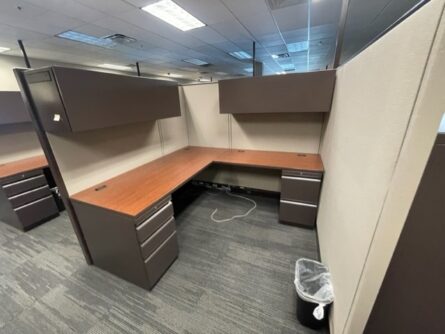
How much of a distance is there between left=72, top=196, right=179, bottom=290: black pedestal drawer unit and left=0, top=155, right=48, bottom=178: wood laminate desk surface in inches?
55.9

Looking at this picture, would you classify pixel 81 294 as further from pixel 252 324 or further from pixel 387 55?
pixel 387 55

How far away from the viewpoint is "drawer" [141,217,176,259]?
1.48 metres

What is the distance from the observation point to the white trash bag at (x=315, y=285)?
1.20 m

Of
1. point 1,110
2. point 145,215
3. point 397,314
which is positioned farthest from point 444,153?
point 1,110

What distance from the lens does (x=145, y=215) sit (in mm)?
1441

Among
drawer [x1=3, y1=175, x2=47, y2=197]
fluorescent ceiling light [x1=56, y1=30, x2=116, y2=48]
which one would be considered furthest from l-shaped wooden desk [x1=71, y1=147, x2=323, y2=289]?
fluorescent ceiling light [x1=56, y1=30, x2=116, y2=48]

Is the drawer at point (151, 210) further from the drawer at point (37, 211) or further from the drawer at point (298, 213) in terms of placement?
the drawer at point (37, 211)

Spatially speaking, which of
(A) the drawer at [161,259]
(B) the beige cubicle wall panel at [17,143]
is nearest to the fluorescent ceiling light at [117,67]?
(B) the beige cubicle wall panel at [17,143]

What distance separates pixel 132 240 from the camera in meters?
1.43

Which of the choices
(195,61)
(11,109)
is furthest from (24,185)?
(195,61)

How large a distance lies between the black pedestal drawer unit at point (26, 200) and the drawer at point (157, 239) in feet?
6.90

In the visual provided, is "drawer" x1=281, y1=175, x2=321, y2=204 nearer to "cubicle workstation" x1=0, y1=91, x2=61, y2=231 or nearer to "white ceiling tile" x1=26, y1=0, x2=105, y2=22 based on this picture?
"cubicle workstation" x1=0, y1=91, x2=61, y2=231

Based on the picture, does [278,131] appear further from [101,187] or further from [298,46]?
[298,46]

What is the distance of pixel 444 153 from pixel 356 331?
0.89 m
